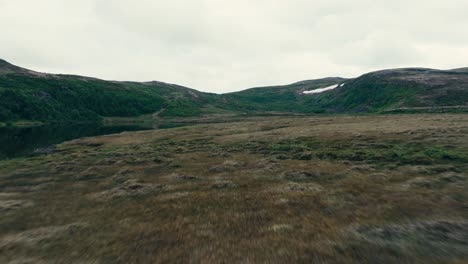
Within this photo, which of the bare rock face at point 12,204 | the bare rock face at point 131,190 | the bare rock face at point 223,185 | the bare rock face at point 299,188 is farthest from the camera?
the bare rock face at point 223,185

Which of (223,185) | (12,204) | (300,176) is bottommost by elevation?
(300,176)

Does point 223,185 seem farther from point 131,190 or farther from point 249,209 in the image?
point 131,190

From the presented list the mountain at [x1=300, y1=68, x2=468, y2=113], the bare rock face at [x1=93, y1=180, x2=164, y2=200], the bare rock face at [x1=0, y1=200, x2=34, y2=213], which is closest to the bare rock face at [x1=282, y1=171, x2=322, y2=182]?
the bare rock face at [x1=93, y1=180, x2=164, y2=200]

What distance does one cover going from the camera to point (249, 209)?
21.3 metres

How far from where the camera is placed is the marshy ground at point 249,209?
15.0m

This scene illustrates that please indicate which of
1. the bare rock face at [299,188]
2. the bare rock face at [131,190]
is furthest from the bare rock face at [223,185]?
the bare rock face at [131,190]

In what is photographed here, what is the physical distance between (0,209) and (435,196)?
31.7 metres

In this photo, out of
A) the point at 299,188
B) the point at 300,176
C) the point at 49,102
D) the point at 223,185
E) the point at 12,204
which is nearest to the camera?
the point at 12,204

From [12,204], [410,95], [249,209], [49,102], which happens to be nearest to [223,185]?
[249,209]

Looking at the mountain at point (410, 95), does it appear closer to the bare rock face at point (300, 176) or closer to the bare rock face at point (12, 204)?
the bare rock face at point (300, 176)

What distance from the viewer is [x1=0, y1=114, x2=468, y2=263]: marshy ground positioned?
14953 millimetres

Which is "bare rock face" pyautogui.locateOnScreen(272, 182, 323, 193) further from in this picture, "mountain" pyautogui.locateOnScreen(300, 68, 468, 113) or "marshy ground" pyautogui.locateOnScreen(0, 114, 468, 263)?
"mountain" pyautogui.locateOnScreen(300, 68, 468, 113)

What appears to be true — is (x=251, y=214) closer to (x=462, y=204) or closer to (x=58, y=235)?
(x=58, y=235)

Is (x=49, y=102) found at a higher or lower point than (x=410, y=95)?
higher
